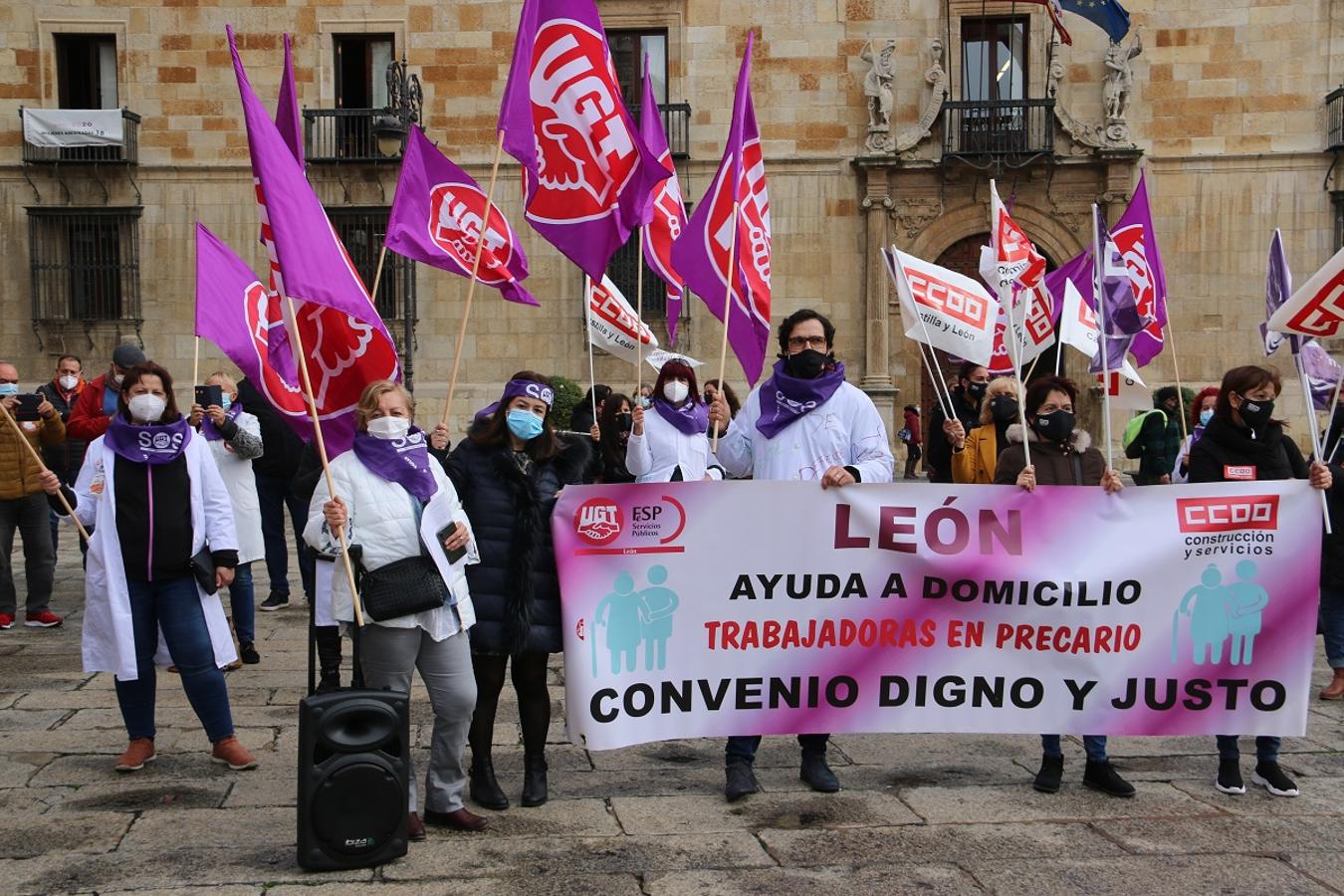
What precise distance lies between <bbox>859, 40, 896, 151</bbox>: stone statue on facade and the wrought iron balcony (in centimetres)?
295

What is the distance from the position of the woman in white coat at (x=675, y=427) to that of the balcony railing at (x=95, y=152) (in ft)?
55.9

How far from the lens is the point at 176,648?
5.61 meters

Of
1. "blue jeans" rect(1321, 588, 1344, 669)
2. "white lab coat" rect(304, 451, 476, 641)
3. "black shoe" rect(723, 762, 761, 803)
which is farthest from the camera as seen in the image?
"blue jeans" rect(1321, 588, 1344, 669)

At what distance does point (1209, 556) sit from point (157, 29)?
68.9 ft

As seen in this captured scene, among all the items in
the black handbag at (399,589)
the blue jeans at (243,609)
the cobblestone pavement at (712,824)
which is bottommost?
the cobblestone pavement at (712,824)

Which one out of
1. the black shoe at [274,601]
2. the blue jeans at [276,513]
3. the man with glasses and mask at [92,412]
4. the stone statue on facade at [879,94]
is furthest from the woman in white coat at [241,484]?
the stone statue on facade at [879,94]

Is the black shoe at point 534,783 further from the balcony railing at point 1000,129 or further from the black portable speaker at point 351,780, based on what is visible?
the balcony railing at point 1000,129

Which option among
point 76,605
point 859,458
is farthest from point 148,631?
point 76,605

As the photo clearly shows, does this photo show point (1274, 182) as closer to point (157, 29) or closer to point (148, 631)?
point (157, 29)

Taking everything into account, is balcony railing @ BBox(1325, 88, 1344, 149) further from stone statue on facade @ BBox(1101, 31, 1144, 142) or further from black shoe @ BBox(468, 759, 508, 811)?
black shoe @ BBox(468, 759, 508, 811)

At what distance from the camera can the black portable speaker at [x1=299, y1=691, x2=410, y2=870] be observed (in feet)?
14.3

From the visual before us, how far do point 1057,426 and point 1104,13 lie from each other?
12.1 meters

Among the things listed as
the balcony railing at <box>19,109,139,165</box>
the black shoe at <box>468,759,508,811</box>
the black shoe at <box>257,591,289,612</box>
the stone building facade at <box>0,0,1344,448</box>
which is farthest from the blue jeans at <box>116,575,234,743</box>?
the balcony railing at <box>19,109,139,165</box>

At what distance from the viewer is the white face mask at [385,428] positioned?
4.80m
